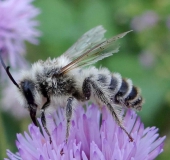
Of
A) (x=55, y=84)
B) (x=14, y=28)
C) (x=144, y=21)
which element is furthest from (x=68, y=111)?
(x=144, y=21)

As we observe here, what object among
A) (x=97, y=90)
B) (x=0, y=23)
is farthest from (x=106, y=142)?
(x=0, y=23)

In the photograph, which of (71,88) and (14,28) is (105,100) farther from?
(14,28)

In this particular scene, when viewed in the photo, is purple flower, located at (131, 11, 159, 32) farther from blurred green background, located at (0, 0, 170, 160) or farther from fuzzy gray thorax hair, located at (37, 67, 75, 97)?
fuzzy gray thorax hair, located at (37, 67, 75, 97)

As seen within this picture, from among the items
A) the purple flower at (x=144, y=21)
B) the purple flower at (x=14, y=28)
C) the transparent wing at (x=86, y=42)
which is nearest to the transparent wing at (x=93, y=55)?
the transparent wing at (x=86, y=42)

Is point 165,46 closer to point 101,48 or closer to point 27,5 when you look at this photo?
point 27,5

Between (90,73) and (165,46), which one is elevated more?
(165,46)

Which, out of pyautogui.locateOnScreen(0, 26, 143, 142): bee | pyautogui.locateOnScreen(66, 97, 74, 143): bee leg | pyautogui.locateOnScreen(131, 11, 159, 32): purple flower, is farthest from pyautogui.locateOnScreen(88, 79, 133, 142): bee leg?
pyautogui.locateOnScreen(131, 11, 159, 32): purple flower

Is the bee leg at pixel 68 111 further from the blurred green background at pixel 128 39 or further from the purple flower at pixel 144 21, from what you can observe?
the purple flower at pixel 144 21
